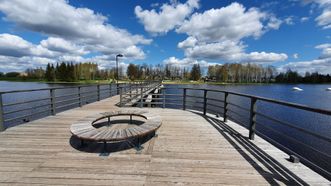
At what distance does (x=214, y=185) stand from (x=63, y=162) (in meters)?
2.26

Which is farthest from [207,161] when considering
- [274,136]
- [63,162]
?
→ [274,136]

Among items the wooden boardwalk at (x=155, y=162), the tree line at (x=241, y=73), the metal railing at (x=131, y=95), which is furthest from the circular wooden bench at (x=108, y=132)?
the tree line at (x=241, y=73)

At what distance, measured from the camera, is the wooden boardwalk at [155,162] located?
2260 mm

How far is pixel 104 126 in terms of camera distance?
4652 mm

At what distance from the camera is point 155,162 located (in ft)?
8.87

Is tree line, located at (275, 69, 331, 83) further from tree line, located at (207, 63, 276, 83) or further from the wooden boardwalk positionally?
the wooden boardwalk

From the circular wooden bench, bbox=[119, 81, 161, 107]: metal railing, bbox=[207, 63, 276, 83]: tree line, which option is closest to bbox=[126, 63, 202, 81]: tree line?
bbox=[207, 63, 276, 83]: tree line

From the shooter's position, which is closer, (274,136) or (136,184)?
(136,184)

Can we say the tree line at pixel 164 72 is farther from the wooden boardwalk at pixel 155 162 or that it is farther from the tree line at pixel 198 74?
the wooden boardwalk at pixel 155 162

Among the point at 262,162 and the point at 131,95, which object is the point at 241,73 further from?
the point at 262,162

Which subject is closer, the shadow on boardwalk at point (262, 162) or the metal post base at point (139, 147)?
the shadow on boardwalk at point (262, 162)

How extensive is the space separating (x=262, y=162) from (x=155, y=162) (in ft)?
5.48

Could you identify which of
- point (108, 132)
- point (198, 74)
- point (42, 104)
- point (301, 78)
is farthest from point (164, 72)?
point (108, 132)

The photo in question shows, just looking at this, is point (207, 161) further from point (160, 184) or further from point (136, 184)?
point (136, 184)
